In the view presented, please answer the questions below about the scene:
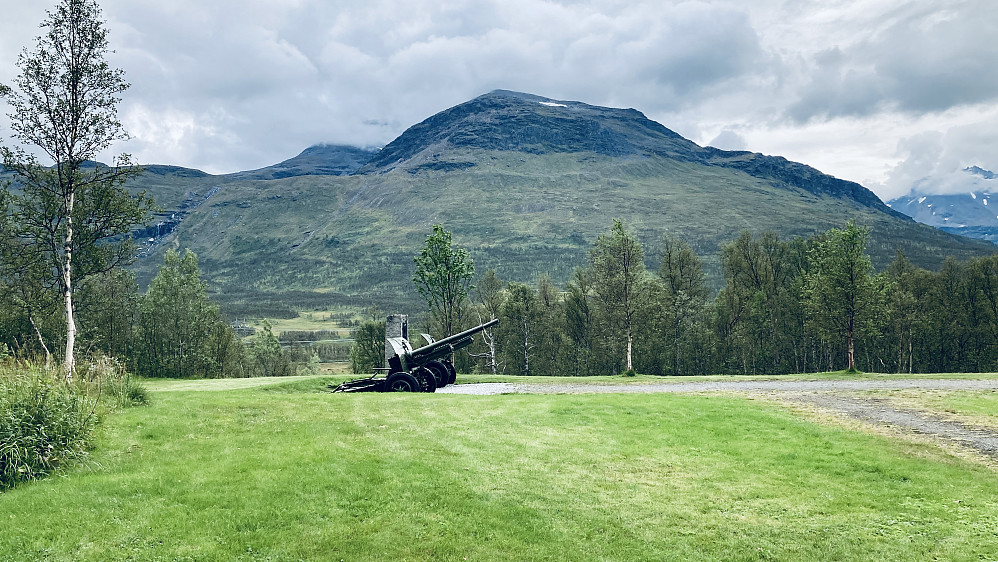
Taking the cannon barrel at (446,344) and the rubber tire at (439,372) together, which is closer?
the cannon barrel at (446,344)

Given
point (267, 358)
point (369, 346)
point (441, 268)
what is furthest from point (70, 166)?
point (267, 358)

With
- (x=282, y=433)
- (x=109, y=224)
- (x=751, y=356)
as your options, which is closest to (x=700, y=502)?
(x=282, y=433)

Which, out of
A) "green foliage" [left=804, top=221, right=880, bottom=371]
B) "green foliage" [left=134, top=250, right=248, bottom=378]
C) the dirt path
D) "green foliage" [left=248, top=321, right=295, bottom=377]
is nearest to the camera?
the dirt path

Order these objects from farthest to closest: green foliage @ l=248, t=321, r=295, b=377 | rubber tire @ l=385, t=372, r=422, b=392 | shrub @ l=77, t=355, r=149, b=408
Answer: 1. green foliage @ l=248, t=321, r=295, b=377
2. rubber tire @ l=385, t=372, r=422, b=392
3. shrub @ l=77, t=355, r=149, b=408

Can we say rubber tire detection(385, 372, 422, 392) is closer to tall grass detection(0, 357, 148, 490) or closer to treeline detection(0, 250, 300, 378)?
tall grass detection(0, 357, 148, 490)

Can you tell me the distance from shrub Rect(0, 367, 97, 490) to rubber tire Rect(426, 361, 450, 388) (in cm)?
1600

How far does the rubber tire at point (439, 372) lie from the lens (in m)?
26.0

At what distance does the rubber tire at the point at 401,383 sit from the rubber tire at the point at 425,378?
797 mm

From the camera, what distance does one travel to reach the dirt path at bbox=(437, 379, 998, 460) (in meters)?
14.1

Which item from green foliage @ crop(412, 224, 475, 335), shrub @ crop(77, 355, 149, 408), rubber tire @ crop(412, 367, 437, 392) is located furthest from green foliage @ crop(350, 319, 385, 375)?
shrub @ crop(77, 355, 149, 408)

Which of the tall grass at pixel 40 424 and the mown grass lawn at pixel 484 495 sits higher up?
the tall grass at pixel 40 424

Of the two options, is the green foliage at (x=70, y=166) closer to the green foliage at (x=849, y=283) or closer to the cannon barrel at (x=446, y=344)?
the cannon barrel at (x=446, y=344)

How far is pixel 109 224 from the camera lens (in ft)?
71.3

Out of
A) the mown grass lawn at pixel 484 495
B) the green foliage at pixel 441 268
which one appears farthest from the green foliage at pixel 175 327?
the mown grass lawn at pixel 484 495
